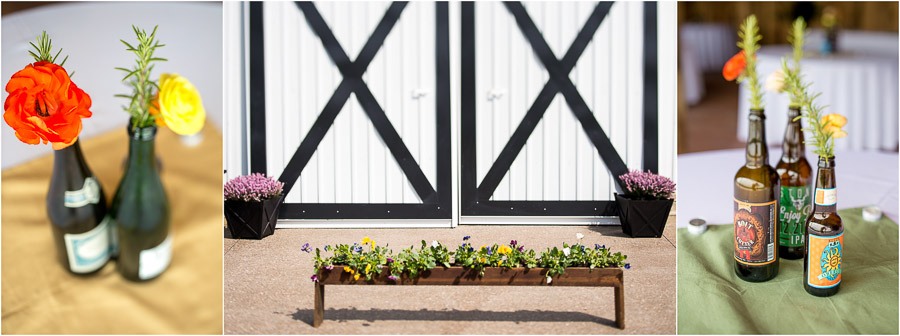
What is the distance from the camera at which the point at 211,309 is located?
1.31 meters

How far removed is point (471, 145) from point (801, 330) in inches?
27.9

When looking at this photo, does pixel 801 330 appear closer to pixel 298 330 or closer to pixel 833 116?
pixel 833 116

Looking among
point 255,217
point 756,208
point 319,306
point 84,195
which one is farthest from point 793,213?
point 84,195

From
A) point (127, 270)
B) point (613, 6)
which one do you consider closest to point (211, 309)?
point (127, 270)

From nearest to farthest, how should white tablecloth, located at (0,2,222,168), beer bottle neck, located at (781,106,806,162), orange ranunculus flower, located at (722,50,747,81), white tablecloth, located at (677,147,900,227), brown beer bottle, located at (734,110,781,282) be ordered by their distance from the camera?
white tablecloth, located at (0,2,222,168)
orange ranunculus flower, located at (722,50,747,81)
brown beer bottle, located at (734,110,781,282)
beer bottle neck, located at (781,106,806,162)
white tablecloth, located at (677,147,900,227)

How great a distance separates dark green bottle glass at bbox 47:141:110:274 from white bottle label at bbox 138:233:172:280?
0.21ft

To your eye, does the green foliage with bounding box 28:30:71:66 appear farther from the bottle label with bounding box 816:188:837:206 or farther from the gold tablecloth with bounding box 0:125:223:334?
the bottle label with bounding box 816:188:837:206

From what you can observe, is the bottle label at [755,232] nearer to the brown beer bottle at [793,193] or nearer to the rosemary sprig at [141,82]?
the brown beer bottle at [793,193]

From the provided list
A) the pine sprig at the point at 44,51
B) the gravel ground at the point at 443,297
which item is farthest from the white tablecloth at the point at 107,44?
the gravel ground at the point at 443,297

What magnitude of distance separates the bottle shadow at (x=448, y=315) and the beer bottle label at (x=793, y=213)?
0.53m

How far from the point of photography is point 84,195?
40.4 inches

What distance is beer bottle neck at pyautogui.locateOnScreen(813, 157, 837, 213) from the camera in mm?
1374

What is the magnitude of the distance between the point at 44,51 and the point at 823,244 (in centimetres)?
145

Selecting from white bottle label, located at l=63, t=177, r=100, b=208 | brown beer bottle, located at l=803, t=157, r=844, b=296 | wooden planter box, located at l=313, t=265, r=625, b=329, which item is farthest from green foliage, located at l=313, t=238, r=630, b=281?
white bottle label, located at l=63, t=177, r=100, b=208
